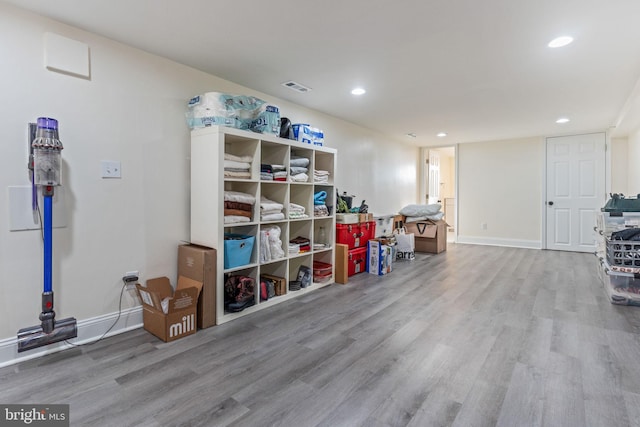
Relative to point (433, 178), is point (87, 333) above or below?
below

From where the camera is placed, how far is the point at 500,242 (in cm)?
673

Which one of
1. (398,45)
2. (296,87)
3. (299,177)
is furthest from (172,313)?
(398,45)

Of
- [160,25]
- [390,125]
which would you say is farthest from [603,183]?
[160,25]

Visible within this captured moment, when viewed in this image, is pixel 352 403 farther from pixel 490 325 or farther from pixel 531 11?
→ pixel 531 11

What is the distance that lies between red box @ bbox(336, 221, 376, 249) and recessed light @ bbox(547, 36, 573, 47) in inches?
104

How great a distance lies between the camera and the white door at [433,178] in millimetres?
7668

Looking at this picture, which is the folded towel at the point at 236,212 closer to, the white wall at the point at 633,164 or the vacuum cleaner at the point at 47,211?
the vacuum cleaner at the point at 47,211

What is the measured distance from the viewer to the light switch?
93.8 inches

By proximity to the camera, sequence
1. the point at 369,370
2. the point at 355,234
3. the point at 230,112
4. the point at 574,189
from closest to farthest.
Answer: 1. the point at 369,370
2. the point at 230,112
3. the point at 355,234
4. the point at 574,189

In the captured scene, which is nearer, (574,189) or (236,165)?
(236,165)

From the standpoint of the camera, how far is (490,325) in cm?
262

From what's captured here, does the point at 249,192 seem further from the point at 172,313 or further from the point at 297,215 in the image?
the point at 172,313

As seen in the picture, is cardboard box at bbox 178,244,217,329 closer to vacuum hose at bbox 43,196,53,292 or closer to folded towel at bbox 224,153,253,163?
folded towel at bbox 224,153,253,163

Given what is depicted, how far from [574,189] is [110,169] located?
23.6ft
